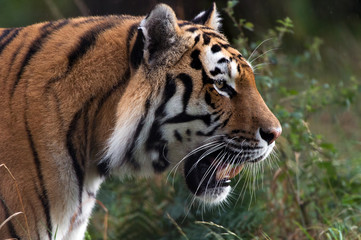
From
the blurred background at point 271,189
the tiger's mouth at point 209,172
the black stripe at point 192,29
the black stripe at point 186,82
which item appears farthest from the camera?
the blurred background at point 271,189

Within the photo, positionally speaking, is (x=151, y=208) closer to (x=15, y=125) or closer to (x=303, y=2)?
(x=15, y=125)

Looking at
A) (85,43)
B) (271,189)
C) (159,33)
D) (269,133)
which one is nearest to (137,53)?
(159,33)

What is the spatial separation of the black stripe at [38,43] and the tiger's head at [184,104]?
0.49 metres

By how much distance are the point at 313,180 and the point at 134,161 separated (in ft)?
7.20

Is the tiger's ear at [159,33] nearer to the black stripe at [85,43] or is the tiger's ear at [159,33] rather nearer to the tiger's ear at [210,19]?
the black stripe at [85,43]

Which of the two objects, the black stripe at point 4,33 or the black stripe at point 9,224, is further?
the black stripe at point 4,33

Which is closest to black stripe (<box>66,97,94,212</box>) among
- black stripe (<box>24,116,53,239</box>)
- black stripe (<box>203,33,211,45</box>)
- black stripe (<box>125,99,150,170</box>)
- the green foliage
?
black stripe (<box>24,116,53,239</box>)

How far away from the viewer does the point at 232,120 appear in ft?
9.78

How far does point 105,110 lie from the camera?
9.39 feet

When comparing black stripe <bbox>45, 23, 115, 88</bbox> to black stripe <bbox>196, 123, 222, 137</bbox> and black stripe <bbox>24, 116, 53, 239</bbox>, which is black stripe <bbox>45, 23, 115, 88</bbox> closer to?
black stripe <bbox>24, 116, 53, 239</bbox>

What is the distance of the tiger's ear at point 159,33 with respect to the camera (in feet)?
9.21

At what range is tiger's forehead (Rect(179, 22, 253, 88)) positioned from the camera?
2.93 metres

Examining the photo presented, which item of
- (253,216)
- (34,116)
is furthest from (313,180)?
(34,116)

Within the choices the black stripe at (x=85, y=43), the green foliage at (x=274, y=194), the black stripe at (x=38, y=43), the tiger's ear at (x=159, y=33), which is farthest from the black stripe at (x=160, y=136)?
the green foliage at (x=274, y=194)
